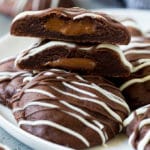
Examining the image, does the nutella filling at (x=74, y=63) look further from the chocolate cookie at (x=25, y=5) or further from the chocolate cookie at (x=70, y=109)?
the chocolate cookie at (x=25, y=5)

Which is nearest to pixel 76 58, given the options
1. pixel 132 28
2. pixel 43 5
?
pixel 132 28

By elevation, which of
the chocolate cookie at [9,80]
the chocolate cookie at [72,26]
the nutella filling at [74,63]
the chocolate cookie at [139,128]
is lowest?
the chocolate cookie at [139,128]

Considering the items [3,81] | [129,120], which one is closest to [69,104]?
[129,120]

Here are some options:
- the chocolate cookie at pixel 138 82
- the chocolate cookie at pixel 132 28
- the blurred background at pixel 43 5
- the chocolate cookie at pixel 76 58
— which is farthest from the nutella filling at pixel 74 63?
the blurred background at pixel 43 5

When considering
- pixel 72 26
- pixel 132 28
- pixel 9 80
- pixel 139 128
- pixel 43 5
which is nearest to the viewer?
pixel 139 128

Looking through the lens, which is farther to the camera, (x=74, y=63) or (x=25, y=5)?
(x=25, y=5)

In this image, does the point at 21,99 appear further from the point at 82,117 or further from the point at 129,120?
the point at 129,120

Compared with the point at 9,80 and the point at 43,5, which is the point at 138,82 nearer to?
the point at 9,80
